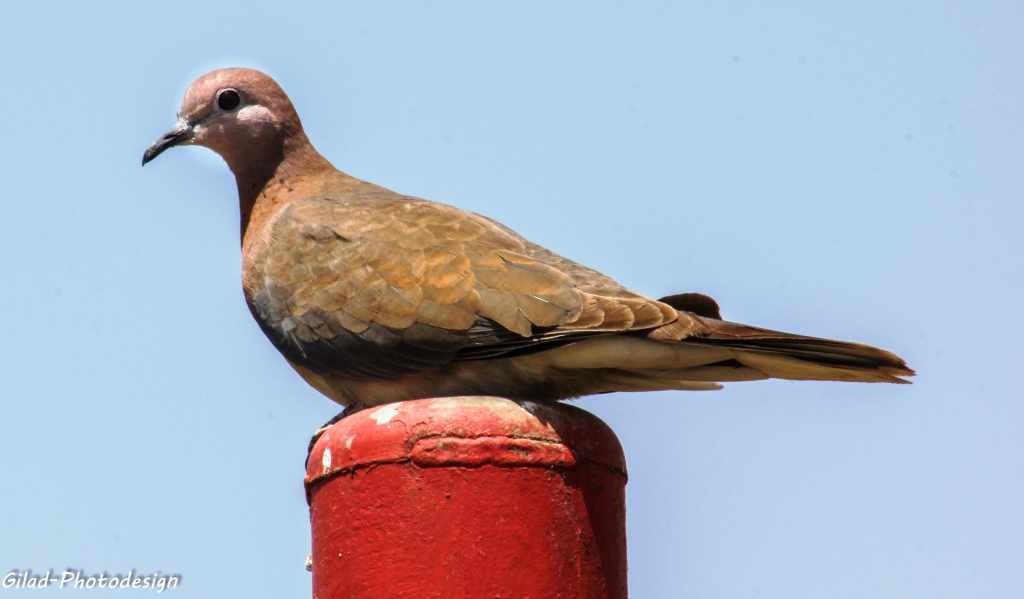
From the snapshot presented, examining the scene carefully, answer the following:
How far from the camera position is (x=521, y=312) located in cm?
495

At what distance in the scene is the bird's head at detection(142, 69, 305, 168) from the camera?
687cm

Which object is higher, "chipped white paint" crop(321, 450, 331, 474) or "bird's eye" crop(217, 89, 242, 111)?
"bird's eye" crop(217, 89, 242, 111)

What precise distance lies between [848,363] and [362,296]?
1986 millimetres

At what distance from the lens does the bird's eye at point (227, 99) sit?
6938 millimetres

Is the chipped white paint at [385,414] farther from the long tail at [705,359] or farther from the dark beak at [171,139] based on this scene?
the dark beak at [171,139]

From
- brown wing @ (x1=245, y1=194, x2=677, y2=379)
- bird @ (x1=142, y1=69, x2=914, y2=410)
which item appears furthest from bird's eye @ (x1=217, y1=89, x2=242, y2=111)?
brown wing @ (x1=245, y1=194, x2=677, y2=379)

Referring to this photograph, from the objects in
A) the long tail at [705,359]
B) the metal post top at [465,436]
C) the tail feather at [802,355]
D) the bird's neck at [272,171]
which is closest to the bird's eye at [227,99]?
the bird's neck at [272,171]

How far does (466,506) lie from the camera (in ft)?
13.3

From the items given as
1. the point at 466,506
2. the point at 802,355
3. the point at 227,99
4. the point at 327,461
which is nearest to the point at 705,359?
the point at 802,355

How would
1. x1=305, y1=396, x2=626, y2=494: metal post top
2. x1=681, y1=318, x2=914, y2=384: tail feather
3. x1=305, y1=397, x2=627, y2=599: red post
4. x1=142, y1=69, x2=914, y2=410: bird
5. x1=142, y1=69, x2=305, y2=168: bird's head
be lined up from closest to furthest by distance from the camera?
x1=305, y1=397, x2=627, y2=599: red post → x1=305, y1=396, x2=626, y2=494: metal post top → x1=681, y1=318, x2=914, y2=384: tail feather → x1=142, y1=69, x2=914, y2=410: bird → x1=142, y1=69, x2=305, y2=168: bird's head

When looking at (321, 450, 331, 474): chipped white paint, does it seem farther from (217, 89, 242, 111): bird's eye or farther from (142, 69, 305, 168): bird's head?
(217, 89, 242, 111): bird's eye

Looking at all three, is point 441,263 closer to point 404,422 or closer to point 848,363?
point 404,422

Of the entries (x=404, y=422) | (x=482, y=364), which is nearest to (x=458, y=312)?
(x=482, y=364)

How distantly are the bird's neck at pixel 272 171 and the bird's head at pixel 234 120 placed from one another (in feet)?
0.03
